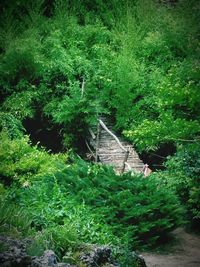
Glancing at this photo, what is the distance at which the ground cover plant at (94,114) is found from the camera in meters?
7.55

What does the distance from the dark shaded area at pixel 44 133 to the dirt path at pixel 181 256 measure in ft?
26.0

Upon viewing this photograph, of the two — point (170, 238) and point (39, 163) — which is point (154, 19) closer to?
point (39, 163)

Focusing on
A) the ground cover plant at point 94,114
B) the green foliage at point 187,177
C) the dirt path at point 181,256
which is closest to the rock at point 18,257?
the ground cover plant at point 94,114

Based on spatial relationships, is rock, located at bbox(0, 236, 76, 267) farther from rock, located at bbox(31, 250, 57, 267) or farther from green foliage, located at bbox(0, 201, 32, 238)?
green foliage, located at bbox(0, 201, 32, 238)

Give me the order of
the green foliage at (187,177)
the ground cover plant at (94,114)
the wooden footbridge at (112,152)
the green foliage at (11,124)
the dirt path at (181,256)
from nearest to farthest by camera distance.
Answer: the dirt path at (181,256)
the ground cover plant at (94,114)
the green foliage at (187,177)
the wooden footbridge at (112,152)
the green foliage at (11,124)

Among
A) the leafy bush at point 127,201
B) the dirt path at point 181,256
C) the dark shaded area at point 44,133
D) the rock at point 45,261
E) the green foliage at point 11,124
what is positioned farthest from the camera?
the dark shaded area at point 44,133

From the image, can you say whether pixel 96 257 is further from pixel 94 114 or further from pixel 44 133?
pixel 44 133

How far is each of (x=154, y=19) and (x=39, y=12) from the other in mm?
5572

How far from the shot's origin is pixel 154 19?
1655 cm

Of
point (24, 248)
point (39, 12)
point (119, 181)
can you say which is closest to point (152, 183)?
point (119, 181)

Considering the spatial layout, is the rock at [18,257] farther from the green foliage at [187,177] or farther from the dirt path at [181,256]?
the green foliage at [187,177]

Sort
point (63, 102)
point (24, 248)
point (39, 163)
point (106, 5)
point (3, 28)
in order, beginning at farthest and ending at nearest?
1. point (106, 5)
2. point (3, 28)
3. point (63, 102)
4. point (39, 163)
5. point (24, 248)

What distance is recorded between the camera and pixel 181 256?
787cm

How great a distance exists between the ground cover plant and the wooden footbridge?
1.88 feet
